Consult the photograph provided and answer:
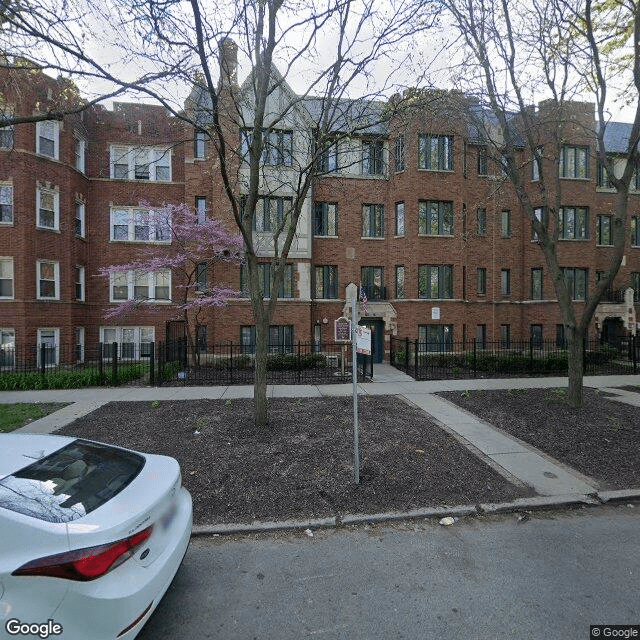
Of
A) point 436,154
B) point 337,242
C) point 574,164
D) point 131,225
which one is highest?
point 574,164

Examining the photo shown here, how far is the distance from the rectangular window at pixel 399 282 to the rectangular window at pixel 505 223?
20.9ft

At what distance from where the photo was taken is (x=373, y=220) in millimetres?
18969

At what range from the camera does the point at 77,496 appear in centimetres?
243

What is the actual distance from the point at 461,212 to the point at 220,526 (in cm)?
1757

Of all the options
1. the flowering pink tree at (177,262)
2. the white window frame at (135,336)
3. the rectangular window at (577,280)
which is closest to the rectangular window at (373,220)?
the flowering pink tree at (177,262)

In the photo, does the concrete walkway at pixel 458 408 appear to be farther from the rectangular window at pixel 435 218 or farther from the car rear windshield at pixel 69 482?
the rectangular window at pixel 435 218

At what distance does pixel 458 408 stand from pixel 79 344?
17013 millimetres

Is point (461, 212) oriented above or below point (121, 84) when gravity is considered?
above

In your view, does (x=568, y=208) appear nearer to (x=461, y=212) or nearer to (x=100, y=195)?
(x=461, y=212)

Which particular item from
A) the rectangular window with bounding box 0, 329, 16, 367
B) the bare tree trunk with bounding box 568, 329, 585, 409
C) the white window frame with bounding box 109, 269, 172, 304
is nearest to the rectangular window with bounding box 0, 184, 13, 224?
the white window frame with bounding box 109, 269, 172, 304

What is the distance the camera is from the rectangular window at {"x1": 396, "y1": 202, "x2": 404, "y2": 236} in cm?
1831

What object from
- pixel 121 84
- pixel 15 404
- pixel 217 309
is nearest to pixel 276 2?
pixel 121 84

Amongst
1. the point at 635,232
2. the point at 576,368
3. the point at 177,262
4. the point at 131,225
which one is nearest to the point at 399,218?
the point at 177,262

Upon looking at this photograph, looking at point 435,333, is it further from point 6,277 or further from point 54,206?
point 6,277
